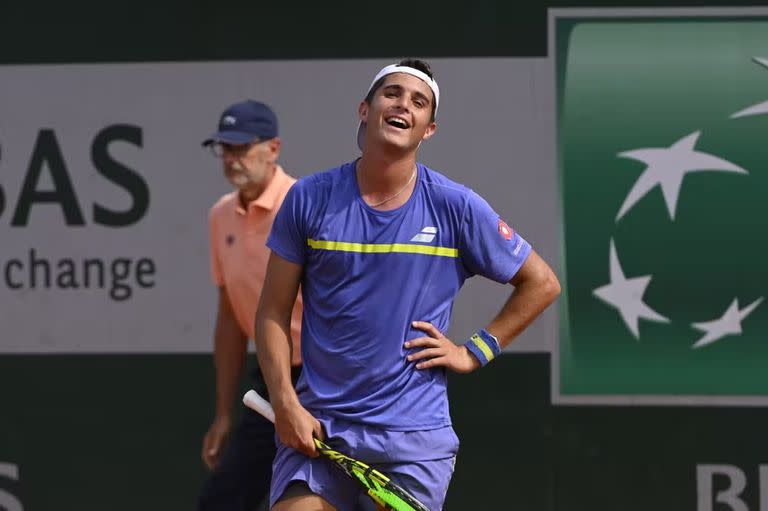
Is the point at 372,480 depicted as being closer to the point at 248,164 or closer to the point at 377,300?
the point at 377,300

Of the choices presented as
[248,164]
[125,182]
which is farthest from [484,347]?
[125,182]

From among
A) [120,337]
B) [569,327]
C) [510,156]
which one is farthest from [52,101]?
[569,327]

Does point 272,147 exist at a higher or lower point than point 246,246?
higher

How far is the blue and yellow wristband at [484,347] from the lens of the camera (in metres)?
3.83

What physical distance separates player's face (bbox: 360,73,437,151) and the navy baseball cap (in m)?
1.14

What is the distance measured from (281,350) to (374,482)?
45cm

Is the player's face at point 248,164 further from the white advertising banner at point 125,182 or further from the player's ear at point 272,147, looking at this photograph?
the white advertising banner at point 125,182

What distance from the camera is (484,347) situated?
12.6 ft

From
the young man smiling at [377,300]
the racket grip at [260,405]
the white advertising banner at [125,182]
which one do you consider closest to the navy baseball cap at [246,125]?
the white advertising banner at [125,182]

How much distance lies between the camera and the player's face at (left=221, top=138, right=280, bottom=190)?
475cm

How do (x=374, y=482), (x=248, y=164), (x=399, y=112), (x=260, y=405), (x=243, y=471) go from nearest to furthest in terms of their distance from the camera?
(x=374, y=482)
(x=399, y=112)
(x=260, y=405)
(x=243, y=471)
(x=248, y=164)

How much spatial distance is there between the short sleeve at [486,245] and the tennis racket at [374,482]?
2.08 ft

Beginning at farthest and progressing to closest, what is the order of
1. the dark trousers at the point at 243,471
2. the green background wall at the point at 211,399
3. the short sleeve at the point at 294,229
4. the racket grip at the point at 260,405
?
the green background wall at the point at 211,399, the dark trousers at the point at 243,471, the racket grip at the point at 260,405, the short sleeve at the point at 294,229

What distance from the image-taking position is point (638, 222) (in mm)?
5516
